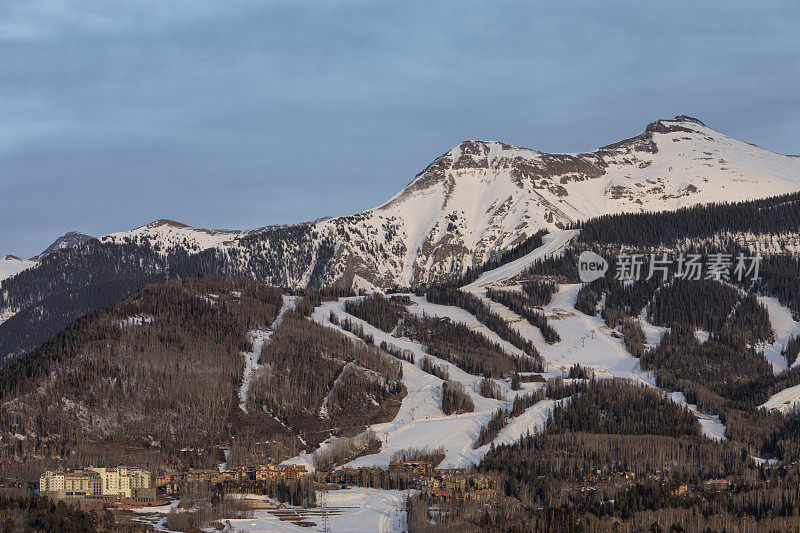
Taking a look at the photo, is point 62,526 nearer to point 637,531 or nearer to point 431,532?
point 431,532

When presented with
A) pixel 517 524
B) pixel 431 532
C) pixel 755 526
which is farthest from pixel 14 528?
pixel 755 526

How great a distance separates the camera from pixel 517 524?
7835 inches

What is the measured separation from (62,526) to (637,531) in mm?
86137

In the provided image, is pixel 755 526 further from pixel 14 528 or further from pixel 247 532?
pixel 14 528

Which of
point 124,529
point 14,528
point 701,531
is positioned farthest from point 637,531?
point 14,528

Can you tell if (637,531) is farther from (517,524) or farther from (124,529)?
(124,529)

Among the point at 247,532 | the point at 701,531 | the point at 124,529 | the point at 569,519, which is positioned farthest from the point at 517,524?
the point at 124,529

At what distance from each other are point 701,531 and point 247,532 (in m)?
68.3

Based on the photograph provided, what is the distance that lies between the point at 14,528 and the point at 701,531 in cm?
10287

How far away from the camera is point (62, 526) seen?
195m

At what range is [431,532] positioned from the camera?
649ft

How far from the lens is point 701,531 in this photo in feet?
643

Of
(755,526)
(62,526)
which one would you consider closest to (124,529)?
(62,526)

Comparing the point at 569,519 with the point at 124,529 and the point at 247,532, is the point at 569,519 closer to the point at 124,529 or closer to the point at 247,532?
the point at 247,532
